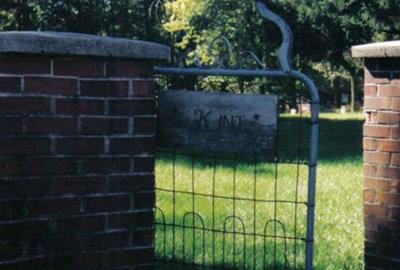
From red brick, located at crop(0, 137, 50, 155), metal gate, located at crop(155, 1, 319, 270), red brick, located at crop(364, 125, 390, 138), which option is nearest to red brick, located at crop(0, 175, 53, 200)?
red brick, located at crop(0, 137, 50, 155)

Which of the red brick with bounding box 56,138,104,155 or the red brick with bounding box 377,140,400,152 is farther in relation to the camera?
the red brick with bounding box 377,140,400,152

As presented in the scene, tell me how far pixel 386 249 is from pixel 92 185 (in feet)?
5.63

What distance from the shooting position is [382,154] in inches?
131

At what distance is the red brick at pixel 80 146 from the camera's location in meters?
2.55

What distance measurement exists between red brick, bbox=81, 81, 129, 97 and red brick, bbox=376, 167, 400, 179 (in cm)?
153

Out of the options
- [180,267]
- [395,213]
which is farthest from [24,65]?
[180,267]

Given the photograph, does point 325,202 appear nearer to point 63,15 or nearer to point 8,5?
point 63,15

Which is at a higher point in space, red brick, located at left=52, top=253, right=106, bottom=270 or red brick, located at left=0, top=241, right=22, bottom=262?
red brick, located at left=0, top=241, right=22, bottom=262

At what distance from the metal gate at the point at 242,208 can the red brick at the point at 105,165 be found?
0.55 meters

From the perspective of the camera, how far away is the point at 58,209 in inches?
101

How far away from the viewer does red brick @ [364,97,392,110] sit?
3.27m

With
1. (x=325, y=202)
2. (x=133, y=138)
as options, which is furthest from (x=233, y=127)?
(x=325, y=202)

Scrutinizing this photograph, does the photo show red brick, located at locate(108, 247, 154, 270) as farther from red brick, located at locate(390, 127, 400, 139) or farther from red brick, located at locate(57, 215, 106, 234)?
red brick, located at locate(390, 127, 400, 139)

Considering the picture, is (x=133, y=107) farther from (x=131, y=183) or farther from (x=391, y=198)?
(x=391, y=198)
